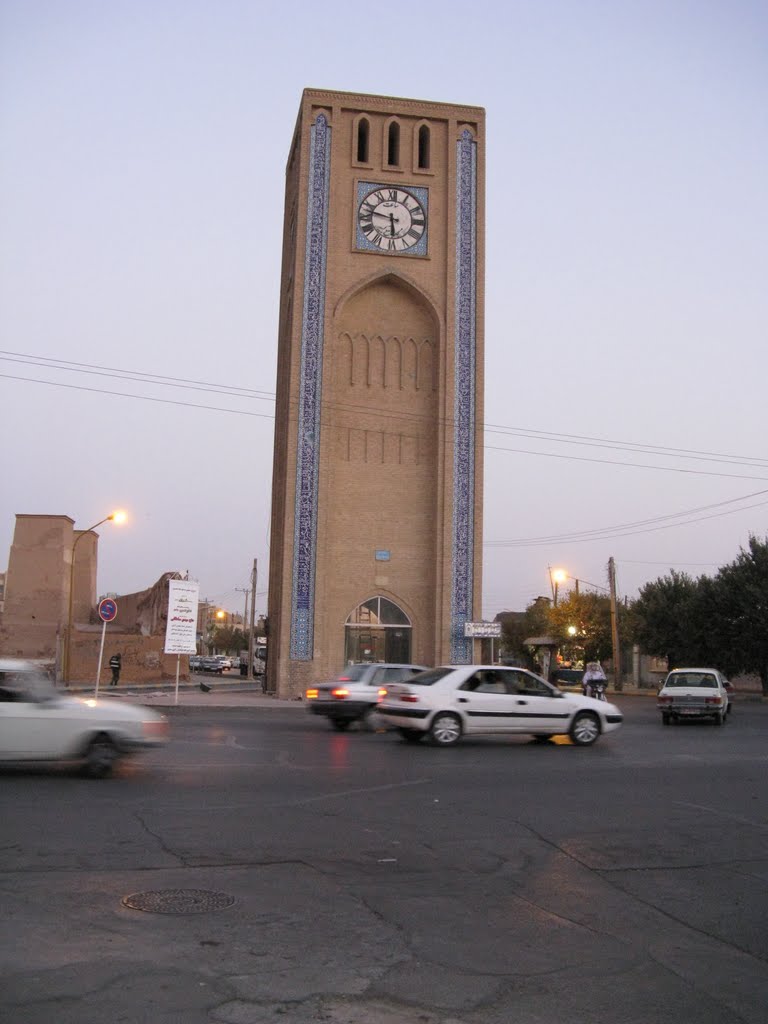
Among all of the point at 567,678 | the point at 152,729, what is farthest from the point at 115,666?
the point at 152,729

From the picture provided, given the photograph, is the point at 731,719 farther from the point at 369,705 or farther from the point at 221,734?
the point at 221,734

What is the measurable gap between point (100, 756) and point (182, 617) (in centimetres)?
1871

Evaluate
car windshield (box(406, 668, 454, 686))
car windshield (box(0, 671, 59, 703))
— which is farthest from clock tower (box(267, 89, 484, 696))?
car windshield (box(0, 671, 59, 703))

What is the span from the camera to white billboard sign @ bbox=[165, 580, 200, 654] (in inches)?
1176

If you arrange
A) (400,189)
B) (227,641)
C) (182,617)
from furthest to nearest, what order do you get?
(227,641) → (400,189) → (182,617)

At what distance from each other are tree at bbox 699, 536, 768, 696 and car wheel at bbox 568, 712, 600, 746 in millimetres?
31431

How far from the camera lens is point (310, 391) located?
1540 inches

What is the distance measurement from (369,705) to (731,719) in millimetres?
13592

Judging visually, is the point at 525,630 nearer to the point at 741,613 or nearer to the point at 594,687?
the point at 741,613

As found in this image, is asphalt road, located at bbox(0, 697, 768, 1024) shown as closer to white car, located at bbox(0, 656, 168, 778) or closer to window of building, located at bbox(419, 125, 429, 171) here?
white car, located at bbox(0, 656, 168, 778)

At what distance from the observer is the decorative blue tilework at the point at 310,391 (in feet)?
124

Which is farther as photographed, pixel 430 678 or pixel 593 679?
pixel 593 679

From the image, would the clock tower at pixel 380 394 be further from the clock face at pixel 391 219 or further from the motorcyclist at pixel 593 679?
the motorcyclist at pixel 593 679

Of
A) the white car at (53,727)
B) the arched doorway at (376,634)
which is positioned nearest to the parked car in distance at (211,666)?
the arched doorway at (376,634)
